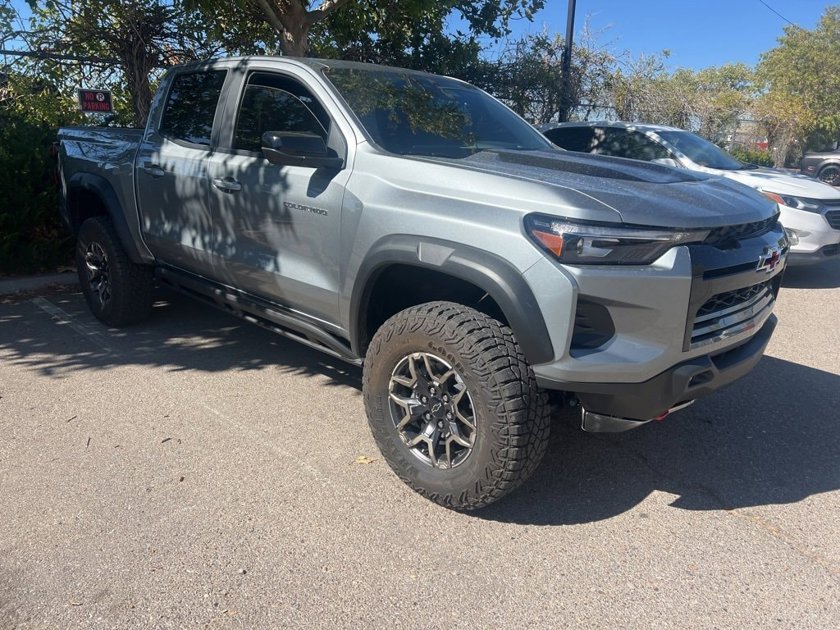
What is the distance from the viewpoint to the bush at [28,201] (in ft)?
21.4

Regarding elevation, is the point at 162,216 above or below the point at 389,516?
above

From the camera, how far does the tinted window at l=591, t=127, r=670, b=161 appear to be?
8.14m

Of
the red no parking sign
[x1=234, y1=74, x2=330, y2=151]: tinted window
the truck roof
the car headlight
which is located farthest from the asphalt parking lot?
the car headlight

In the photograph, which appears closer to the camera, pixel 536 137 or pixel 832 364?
pixel 536 137

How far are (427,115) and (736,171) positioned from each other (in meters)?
5.34

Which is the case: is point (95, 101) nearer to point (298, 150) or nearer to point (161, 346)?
point (161, 346)

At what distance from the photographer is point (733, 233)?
2859mm

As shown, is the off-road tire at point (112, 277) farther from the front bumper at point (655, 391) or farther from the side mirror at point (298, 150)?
the front bumper at point (655, 391)

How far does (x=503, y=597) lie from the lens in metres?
2.54

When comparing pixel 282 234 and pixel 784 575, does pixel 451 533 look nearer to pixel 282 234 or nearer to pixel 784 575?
pixel 784 575

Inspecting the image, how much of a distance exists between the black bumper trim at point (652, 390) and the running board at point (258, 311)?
122 centimetres

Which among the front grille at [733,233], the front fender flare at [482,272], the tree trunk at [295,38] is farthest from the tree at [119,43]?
the front grille at [733,233]

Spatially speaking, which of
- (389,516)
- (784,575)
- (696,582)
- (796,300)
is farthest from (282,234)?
(796,300)

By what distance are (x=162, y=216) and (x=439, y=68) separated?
689cm
